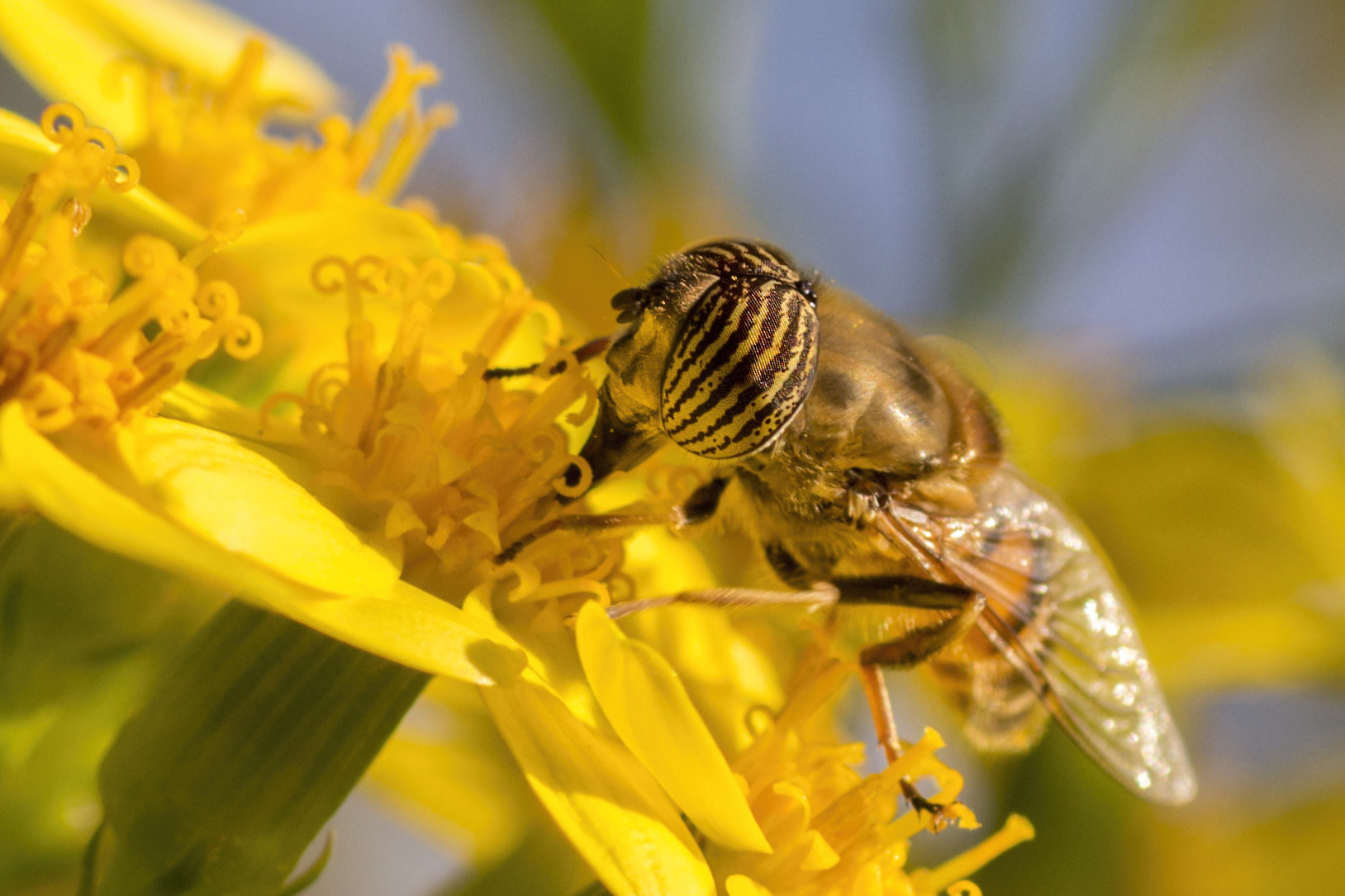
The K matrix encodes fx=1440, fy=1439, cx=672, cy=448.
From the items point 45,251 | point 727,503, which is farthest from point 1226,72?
point 45,251

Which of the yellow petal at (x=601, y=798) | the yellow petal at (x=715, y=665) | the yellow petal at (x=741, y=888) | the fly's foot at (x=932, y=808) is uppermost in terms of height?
the fly's foot at (x=932, y=808)

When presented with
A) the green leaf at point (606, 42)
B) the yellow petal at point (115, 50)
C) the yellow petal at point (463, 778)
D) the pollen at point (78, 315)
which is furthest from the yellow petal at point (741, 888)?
the green leaf at point (606, 42)

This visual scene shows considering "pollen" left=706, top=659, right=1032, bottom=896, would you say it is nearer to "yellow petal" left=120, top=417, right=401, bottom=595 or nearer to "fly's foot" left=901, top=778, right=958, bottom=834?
"fly's foot" left=901, top=778, right=958, bottom=834

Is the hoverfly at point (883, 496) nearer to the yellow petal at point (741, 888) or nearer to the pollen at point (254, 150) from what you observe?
the yellow petal at point (741, 888)

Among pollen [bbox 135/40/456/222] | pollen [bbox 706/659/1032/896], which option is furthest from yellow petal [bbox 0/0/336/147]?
pollen [bbox 706/659/1032/896]

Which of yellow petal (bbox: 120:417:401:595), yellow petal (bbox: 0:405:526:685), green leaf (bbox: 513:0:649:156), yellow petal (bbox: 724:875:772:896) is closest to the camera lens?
yellow petal (bbox: 0:405:526:685)

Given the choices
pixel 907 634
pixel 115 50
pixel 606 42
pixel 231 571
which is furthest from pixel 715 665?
pixel 606 42
